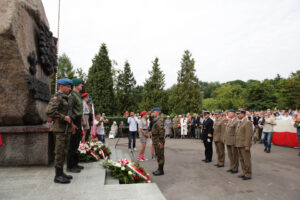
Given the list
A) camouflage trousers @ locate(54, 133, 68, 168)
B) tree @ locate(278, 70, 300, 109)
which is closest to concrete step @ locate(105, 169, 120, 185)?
camouflage trousers @ locate(54, 133, 68, 168)

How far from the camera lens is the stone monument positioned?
447cm

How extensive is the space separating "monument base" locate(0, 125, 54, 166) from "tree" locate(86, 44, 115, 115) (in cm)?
2795

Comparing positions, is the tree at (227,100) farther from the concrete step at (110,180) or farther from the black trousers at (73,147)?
the black trousers at (73,147)

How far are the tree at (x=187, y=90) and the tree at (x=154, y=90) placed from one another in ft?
14.9

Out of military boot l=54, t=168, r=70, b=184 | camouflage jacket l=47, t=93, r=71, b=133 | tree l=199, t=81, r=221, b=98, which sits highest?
tree l=199, t=81, r=221, b=98

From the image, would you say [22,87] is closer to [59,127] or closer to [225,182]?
[59,127]

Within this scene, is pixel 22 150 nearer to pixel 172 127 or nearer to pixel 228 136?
pixel 228 136

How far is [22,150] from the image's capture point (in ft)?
17.1

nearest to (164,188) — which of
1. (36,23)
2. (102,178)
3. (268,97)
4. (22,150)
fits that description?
(102,178)

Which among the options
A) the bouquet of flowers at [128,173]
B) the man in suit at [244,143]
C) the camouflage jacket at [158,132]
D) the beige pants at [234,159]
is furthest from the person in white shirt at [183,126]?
the bouquet of flowers at [128,173]

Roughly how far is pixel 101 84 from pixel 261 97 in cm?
4335

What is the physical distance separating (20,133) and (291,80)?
53.1m

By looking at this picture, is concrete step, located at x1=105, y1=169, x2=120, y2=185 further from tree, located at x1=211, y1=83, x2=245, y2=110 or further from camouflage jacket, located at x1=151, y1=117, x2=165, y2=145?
tree, located at x1=211, y1=83, x2=245, y2=110

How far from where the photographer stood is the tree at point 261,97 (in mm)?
55094
